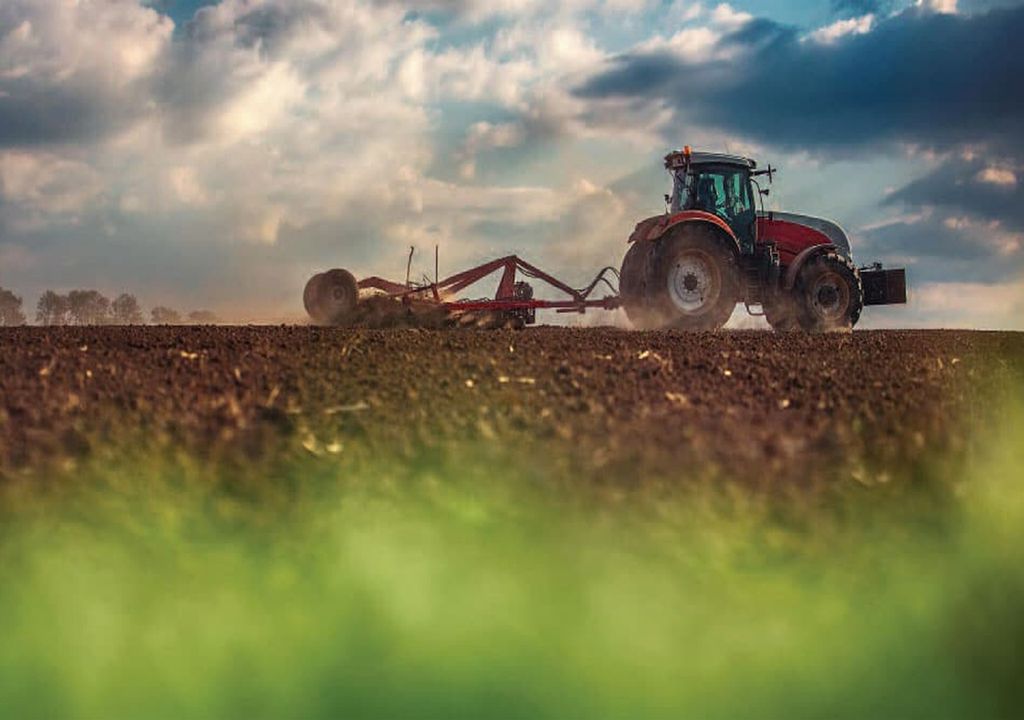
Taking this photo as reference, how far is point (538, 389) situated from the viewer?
234 centimetres

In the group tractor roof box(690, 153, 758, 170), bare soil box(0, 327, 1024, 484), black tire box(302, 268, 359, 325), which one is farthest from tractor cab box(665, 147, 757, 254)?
bare soil box(0, 327, 1024, 484)

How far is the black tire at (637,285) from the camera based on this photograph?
973 cm

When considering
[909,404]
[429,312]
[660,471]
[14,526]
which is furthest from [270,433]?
[429,312]

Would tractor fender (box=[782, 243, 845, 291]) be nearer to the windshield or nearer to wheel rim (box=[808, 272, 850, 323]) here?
wheel rim (box=[808, 272, 850, 323])

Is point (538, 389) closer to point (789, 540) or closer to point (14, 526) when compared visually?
point (789, 540)

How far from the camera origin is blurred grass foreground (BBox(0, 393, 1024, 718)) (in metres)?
1.26

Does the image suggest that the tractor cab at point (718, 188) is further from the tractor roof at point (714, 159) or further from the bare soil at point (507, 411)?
the bare soil at point (507, 411)

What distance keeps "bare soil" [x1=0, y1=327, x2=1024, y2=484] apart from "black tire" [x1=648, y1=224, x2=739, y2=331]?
6.36 m

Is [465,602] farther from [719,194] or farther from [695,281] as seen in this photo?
[719,194]

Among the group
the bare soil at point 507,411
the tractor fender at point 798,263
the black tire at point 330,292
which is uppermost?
the tractor fender at point 798,263

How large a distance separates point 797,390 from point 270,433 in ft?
5.17

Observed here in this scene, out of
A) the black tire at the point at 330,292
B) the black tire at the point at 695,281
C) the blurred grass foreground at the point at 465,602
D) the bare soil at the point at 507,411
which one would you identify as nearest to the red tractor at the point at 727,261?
the black tire at the point at 695,281

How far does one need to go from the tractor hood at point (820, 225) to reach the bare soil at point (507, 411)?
772 cm

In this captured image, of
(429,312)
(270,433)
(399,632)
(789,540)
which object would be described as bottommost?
(399,632)
